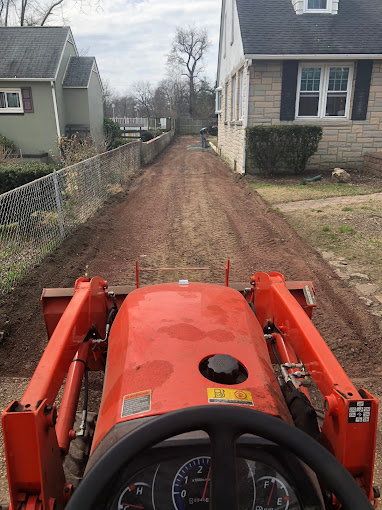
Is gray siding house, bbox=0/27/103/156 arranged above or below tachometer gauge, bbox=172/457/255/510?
above

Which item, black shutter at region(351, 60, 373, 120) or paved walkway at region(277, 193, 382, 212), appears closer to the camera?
paved walkway at region(277, 193, 382, 212)

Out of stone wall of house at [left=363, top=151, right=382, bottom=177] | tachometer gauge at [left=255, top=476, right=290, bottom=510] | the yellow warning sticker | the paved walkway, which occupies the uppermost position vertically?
the yellow warning sticker

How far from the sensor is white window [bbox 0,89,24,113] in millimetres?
19688

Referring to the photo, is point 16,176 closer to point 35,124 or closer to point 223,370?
point 223,370

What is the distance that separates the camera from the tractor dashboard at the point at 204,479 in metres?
1.22

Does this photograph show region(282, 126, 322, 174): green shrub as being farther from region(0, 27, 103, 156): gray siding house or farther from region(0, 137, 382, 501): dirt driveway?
region(0, 27, 103, 156): gray siding house

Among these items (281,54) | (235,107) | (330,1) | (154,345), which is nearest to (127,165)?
(235,107)

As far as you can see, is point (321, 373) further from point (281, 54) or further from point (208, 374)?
point (281, 54)

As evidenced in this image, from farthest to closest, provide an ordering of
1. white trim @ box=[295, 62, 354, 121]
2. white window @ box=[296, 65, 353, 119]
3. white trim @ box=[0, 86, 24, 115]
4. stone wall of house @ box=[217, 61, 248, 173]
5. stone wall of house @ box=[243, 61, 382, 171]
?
white trim @ box=[0, 86, 24, 115], stone wall of house @ box=[217, 61, 248, 173], white window @ box=[296, 65, 353, 119], white trim @ box=[295, 62, 354, 121], stone wall of house @ box=[243, 61, 382, 171]

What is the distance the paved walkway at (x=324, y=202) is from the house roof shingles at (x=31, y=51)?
47.7ft

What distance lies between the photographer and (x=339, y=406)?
158 centimetres

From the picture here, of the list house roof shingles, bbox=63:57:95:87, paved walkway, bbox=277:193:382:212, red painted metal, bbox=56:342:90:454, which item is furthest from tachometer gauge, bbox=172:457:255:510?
house roof shingles, bbox=63:57:95:87

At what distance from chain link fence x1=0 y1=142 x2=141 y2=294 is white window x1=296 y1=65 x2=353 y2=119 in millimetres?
7681

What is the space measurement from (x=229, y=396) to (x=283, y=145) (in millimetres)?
12735
